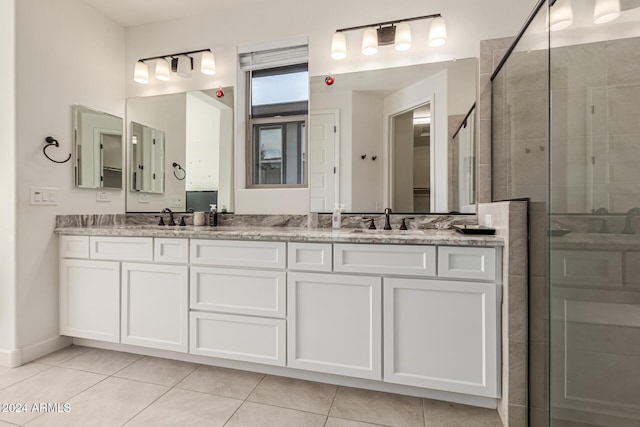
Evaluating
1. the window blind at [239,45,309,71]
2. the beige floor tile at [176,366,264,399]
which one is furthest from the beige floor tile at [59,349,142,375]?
the window blind at [239,45,309,71]

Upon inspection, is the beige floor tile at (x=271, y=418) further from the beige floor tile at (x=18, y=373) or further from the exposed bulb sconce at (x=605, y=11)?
the exposed bulb sconce at (x=605, y=11)

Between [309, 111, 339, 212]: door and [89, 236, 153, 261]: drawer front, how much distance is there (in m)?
1.16

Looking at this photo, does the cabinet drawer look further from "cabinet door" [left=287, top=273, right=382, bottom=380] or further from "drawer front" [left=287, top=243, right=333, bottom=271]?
"drawer front" [left=287, top=243, right=333, bottom=271]

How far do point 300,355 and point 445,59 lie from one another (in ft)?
6.98

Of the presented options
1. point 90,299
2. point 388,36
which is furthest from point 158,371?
point 388,36

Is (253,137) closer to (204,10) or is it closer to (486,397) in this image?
(204,10)

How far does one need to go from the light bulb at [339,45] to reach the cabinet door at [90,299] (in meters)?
2.12

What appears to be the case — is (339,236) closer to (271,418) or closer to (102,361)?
(271,418)

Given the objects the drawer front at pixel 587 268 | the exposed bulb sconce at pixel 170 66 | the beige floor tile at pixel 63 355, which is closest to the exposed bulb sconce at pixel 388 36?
the exposed bulb sconce at pixel 170 66

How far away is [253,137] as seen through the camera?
2635 mm

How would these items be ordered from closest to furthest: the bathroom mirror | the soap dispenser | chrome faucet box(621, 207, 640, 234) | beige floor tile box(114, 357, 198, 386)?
chrome faucet box(621, 207, 640, 234) → beige floor tile box(114, 357, 198, 386) → the bathroom mirror → the soap dispenser

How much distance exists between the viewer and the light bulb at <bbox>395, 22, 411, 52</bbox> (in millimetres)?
2129

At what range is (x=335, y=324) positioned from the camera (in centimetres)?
170

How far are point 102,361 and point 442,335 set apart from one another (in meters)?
2.20
